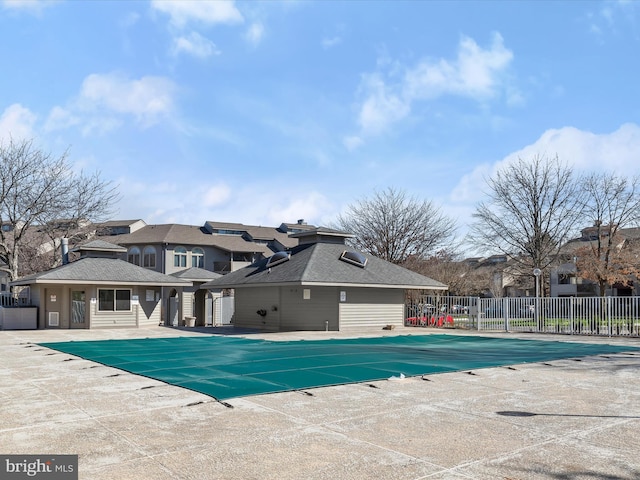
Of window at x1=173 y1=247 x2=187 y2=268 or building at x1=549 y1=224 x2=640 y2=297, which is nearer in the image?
building at x1=549 y1=224 x2=640 y2=297

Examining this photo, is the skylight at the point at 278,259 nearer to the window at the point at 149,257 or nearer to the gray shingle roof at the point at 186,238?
the gray shingle roof at the point at 186,238

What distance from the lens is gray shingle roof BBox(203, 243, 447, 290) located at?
26594 millimetres

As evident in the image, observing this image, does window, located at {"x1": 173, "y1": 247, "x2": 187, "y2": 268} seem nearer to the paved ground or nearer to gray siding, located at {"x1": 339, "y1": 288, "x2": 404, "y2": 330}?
gray siding, located at {"x1": 339, "y1": 288, "x2": 404, "y2": 330}

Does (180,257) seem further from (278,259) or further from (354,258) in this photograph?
(354,258)

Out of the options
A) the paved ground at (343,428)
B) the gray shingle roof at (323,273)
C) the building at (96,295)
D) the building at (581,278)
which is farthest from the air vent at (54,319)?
the building at (581,278)

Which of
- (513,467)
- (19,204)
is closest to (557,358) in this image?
(513,467)

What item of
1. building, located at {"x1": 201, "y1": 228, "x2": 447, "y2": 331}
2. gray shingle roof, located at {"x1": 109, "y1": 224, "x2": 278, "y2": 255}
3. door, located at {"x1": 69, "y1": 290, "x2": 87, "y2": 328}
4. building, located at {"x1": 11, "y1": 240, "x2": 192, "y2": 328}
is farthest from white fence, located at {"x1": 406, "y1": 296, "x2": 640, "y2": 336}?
gray shingle roof, located at {"x1": 109, "y1": 224, "x2": 278, "y2": 255}

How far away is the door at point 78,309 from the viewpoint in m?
28.8

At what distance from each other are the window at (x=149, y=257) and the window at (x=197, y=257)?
3.60 m

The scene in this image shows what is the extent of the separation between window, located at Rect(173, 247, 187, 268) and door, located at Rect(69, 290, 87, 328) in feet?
80.7

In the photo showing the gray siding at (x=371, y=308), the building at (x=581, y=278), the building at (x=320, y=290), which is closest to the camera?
the building at (x=320, y=290)

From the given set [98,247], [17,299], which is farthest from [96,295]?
[17,299]

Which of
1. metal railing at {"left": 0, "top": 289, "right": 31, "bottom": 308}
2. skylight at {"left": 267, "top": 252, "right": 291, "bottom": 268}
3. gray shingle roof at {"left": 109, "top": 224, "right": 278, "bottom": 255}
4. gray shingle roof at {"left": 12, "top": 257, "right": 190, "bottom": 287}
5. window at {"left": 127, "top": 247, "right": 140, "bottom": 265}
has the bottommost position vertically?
metal railing at {"left": 0, "top": 289, "right": 31, "bottom": 308}

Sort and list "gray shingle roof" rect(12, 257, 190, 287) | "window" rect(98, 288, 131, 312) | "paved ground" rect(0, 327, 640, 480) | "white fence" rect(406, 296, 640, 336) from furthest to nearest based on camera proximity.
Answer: "window" rect(98, 288, 131, 312)
"gray shingle roof" rect(12, 257, 190, 287)
"white fence" rect(406, 296, 640, 336)
"paved ground" rect(0, 327, 640, 480)
